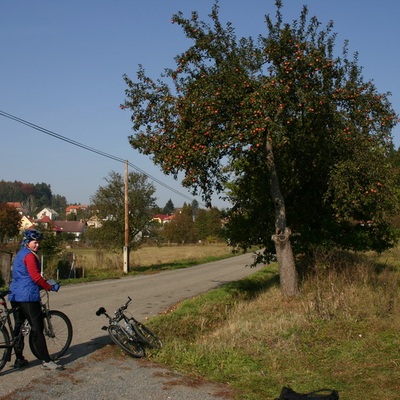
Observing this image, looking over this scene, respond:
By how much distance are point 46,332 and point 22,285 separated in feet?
2.69

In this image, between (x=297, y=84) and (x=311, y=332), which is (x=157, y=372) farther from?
(x=297, y=84)

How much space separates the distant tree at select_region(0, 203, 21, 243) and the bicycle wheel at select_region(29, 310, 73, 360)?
65524 mm

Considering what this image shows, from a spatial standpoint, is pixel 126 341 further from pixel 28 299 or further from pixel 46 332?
pixel 28 299

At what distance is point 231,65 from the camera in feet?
34.8

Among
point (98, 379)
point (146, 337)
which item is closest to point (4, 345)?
point (98, 379)

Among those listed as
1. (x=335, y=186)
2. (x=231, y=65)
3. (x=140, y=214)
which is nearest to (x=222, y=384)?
(x=335, y=186)

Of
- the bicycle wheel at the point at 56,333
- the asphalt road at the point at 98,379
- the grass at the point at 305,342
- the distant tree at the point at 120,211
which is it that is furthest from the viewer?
the distant tree at the point at 120,211

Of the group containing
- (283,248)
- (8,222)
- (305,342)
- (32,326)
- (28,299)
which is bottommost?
(305,342)

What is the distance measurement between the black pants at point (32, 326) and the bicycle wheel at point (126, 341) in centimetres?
93

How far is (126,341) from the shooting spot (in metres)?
6.95

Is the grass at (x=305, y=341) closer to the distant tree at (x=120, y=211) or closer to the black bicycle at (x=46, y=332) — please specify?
the black bicycle at (x=46, y=332)

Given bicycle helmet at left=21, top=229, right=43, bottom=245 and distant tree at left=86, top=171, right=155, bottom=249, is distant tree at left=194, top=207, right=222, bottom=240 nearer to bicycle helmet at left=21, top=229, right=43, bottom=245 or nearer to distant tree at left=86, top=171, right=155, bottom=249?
distant tree at left=86, top=171, right=155, bottom=249

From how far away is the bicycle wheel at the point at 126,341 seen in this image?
6848 millimetres

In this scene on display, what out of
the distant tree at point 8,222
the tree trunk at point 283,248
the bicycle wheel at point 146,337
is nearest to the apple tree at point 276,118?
the tree trunk at point 283,248
